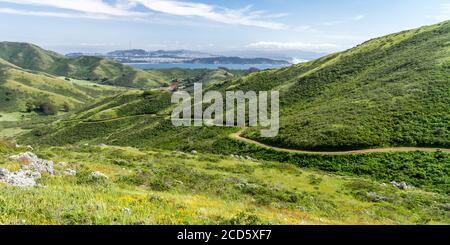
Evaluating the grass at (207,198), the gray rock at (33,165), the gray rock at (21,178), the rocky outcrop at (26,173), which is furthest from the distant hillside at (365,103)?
the gray rock at (21,178)

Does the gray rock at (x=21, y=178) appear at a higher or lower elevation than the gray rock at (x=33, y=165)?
higher

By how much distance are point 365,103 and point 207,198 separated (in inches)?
2189

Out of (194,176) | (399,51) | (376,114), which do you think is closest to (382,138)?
(376,114)

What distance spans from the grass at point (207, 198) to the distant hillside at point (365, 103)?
53.2ft

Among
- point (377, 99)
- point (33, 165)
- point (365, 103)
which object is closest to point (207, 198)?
point (33, 165)

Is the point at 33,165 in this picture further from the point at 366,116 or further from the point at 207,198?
the point at 366,116

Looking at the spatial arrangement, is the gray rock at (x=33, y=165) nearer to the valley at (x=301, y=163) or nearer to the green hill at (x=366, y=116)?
the valley at (x=301, y=163)

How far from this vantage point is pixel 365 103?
2704 inches

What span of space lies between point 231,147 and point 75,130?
4218 inches

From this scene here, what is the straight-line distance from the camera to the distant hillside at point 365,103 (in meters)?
54.2

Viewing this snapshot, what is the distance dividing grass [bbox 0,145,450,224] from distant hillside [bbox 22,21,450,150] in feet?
53.2

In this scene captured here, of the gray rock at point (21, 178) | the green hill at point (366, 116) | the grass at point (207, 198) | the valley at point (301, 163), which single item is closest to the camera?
the grass at point (207, 198)

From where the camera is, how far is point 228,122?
88.4 metres

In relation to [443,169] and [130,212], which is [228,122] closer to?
[443,169]
